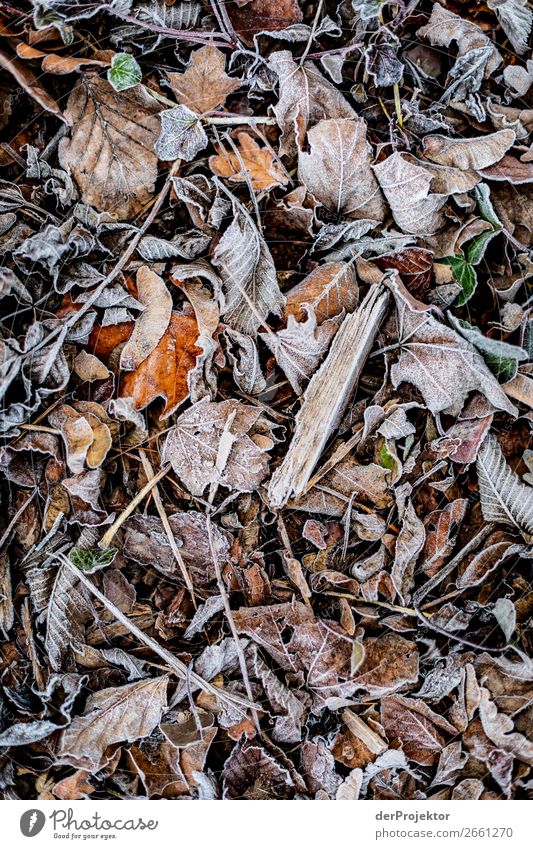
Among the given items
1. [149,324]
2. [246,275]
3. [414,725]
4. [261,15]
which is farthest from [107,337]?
[414,725]

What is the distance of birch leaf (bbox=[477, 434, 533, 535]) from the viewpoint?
796mm

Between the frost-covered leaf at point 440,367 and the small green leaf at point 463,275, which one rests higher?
the small green leaf at point 463,275

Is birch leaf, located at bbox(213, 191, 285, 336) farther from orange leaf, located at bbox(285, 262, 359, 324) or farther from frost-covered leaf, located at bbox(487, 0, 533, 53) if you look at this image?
frost-covered leaf, located at bbox(487, 0, 533, 53)

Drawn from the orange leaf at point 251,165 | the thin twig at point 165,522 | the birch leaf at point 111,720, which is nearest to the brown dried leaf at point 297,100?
the orange leaf at point 251,165

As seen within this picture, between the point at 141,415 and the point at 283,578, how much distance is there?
270 mm

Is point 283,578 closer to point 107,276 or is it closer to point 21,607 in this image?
point 21,607

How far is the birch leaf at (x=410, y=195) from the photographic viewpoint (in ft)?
2.61

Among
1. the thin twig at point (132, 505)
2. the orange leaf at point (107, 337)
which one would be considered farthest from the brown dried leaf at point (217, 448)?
the orange leaf at point (107, 337)

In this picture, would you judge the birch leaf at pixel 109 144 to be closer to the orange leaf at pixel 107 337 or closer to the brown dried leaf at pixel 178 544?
the orange leaf at pixel 107 337

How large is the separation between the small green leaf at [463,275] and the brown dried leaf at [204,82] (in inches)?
14.0

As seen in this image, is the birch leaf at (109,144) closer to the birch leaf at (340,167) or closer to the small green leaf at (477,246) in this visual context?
the birch leaf at (340,167)

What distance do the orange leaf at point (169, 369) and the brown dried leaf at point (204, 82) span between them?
282 millimetres

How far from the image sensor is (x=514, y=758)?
0.78 metres
